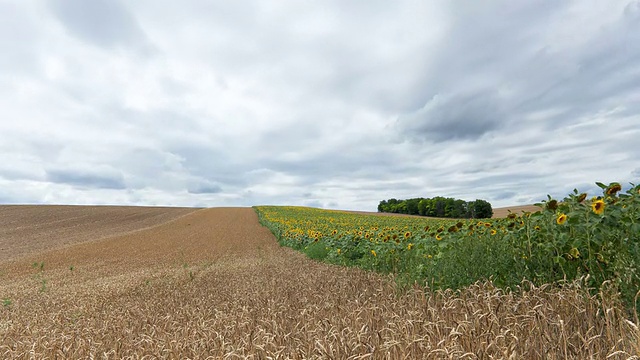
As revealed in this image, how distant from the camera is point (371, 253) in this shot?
9.73 meters

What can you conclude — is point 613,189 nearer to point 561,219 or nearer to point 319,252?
point 561,219

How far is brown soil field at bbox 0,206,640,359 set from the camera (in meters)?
2.65

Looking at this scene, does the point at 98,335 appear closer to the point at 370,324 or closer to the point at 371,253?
the point at 370,324

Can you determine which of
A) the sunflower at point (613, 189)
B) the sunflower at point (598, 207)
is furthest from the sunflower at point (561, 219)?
the sunflower at point (613, 189)

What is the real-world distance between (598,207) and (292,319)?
3.68 metres

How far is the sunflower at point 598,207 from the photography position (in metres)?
4.12

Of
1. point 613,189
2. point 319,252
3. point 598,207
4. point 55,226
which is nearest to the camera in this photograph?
point 598,207

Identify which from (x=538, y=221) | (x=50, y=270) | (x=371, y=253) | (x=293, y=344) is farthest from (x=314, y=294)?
(x=50, y=270)

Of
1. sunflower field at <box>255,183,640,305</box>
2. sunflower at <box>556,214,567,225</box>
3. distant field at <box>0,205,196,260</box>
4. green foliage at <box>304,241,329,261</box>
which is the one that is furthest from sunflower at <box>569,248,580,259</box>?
distant field at <box>0,205,196,260</box>

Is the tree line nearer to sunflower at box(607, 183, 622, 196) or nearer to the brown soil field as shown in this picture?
the brown soil field

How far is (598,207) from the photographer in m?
4.14

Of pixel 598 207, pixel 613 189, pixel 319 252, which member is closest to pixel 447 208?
pixel 319 252

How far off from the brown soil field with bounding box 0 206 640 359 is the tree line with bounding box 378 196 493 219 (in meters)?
33.2

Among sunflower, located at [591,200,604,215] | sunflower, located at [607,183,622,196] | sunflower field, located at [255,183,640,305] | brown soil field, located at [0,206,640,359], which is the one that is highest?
sunflower, located at [607,183,622,196]
